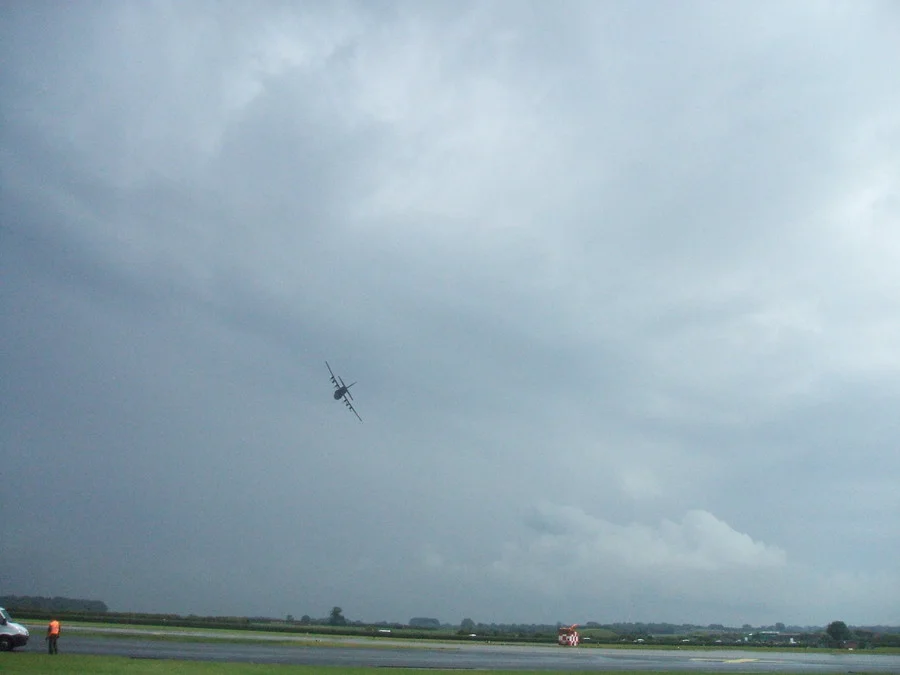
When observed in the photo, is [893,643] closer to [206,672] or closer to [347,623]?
[347,623]

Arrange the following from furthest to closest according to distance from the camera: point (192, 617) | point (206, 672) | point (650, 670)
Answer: point (192, 617) → point (650, 670) → point (206, 672)

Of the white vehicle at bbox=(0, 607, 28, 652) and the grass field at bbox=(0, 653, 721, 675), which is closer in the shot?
the grass field at bbox=(0, 653, 721, 675)

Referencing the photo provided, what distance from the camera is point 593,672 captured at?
4559cm

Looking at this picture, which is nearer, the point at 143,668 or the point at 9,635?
the point at 143,668

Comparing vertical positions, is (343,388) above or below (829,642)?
above

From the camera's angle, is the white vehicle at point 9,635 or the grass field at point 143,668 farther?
the white vehicle at point 9,635

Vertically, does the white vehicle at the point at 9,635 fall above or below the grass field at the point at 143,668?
above

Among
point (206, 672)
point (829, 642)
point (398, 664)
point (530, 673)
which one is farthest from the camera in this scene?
point (829, 642)

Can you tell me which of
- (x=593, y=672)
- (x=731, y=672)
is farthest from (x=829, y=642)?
(x=593, y=672)

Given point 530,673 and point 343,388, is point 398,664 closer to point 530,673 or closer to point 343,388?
point 530,673

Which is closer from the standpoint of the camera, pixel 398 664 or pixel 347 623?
pixel 398 664

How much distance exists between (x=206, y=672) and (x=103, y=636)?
33167 millimetres

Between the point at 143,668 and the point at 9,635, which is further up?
the point at 9,635

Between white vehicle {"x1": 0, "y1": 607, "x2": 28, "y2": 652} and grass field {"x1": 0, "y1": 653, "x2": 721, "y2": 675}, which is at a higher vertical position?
white vehicle {"x1": 0, "y1": 607, "x2": 28, "y2": 652}
